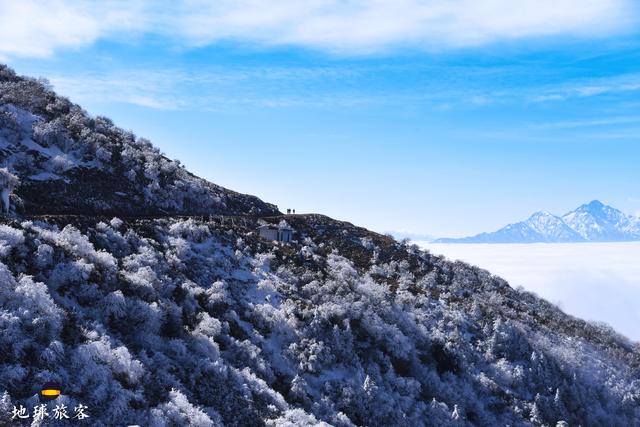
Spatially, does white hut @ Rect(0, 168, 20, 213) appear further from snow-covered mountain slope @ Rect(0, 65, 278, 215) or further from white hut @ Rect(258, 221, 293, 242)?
white hut @ Rect(258, 221, 293, 242)

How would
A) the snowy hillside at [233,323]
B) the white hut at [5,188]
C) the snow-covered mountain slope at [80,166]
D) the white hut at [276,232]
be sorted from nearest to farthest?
the snowy hillside at [233,323] → the white hut at [5,188] → the snow-covered mountain slope at [80,166] → the white hut at [276,232]

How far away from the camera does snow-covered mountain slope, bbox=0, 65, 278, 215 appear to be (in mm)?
52094

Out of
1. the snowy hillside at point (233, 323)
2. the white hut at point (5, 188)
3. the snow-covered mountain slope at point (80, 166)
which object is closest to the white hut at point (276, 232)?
the snowy hillside at point (233, 323)

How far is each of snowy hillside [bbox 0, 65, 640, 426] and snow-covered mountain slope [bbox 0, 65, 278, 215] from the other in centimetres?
30

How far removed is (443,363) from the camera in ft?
155

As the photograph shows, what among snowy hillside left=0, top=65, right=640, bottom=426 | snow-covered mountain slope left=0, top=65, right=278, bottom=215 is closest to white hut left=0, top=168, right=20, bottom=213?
snowy hillside left=0, top=65, right=640, bottom=426

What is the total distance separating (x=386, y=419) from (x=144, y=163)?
48.6 m

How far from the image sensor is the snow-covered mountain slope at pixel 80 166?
52.1 m

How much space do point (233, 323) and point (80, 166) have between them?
33028 millimetres

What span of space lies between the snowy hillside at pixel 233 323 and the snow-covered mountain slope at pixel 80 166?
0.30 m

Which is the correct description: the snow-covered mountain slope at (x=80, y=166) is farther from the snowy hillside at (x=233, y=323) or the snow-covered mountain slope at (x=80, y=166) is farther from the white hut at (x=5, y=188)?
the white hut at (x=5, y=188)

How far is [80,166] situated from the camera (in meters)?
59.3

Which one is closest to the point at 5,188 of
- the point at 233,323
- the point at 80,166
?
the point at 80,166

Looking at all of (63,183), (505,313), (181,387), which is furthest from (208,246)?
(505,313)
